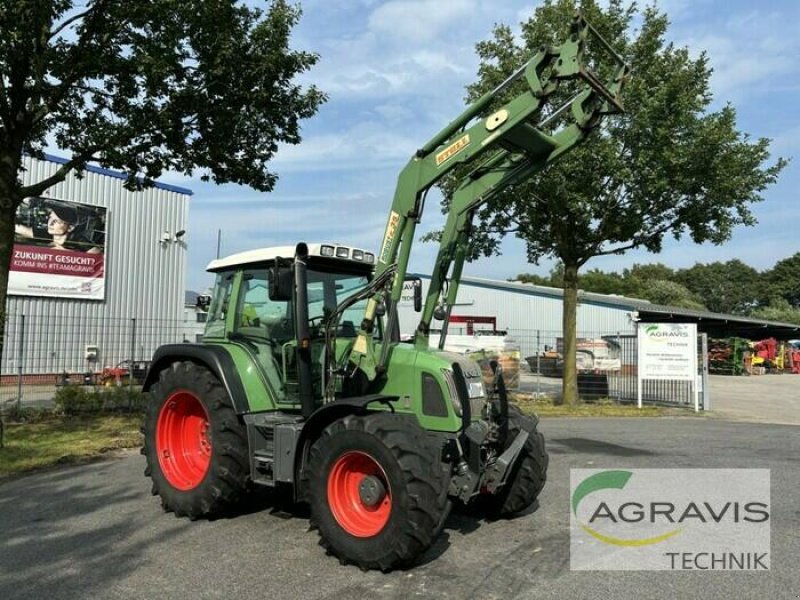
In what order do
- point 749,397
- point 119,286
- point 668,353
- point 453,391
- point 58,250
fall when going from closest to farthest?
point 453,391
point 668,353
point 58,250
point 119,286
point 749,397

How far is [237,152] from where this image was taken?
1145cm

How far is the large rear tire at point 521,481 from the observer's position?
19.3 ft

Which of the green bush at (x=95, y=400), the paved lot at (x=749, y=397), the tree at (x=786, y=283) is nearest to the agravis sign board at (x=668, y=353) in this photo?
the paved lot at (x=749, y=397)

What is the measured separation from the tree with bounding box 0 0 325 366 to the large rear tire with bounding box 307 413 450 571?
22.5 feet

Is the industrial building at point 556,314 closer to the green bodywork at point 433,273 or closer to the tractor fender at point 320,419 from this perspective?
the green bodywork at point 433,273

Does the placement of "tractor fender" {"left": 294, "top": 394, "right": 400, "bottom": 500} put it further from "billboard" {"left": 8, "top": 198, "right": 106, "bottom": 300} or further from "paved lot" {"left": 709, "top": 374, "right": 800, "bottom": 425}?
"billboard" {"left": 8, "top": 198, "right": 106, "bottom": 300}

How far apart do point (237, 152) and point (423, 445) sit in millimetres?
8149

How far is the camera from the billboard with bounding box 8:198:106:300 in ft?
61.7

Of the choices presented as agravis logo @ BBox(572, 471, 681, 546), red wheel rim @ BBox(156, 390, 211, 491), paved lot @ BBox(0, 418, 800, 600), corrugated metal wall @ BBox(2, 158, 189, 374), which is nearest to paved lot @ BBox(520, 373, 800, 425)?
agravis logo @ BBox(572, 471, 681, 546)

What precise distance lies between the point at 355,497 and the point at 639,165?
11.4 m

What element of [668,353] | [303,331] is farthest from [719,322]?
[303,331]

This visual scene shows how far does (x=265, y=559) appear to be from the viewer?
16.1ft

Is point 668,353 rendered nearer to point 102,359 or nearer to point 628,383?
point 628,383
